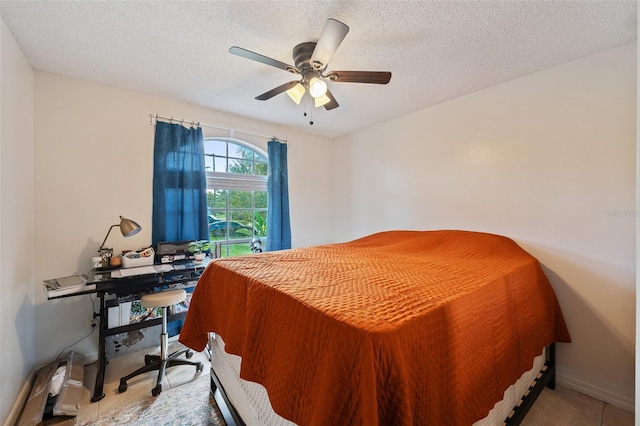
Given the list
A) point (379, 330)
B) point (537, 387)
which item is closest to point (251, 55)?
point (379, 330)

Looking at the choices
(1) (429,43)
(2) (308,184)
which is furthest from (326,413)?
(2) (308,184)

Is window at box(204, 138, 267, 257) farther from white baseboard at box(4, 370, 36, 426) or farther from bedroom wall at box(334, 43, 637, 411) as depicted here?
bedroom wall at box(334, 43, 637, 411)

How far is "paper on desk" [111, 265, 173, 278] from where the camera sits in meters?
2.04

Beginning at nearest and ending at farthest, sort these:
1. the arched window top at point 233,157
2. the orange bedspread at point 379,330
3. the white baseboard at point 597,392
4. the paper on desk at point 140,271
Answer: the orange bedspread at point 379,330
the white baseboard at point 597,392
the paper on desk at point 140,271
the arched window top at point 233,157

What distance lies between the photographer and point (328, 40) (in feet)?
4.58

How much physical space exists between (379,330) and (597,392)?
2.34 metres

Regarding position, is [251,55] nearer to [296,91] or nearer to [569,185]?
[296,91]

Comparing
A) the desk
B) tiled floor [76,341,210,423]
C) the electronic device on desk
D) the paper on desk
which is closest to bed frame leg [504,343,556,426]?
tiled floor [76,341,210,423]

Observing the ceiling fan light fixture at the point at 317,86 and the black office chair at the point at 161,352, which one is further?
the black office chair at the point at 161,352

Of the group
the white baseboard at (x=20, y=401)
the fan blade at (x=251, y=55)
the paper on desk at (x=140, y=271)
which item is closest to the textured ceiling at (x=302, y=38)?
the fan blade at (x=251, y=55)

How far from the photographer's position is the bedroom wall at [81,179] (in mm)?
2125

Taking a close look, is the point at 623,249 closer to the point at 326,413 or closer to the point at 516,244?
the point at 516,244

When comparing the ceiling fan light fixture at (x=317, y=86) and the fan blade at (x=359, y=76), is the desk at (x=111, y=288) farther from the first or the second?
the fan blade at (x=359, y=76)

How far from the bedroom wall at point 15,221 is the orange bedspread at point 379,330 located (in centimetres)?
107
